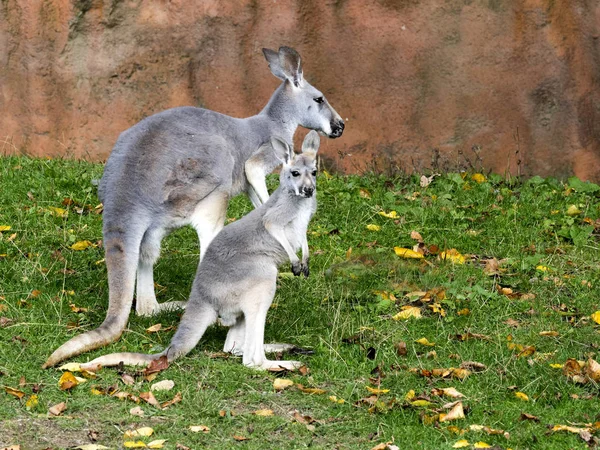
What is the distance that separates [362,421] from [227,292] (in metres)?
1.15

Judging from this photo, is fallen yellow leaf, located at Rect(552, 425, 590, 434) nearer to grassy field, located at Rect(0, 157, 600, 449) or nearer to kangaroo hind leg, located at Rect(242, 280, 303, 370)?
grassy field, located at Rect(0, 157, 600, 449)

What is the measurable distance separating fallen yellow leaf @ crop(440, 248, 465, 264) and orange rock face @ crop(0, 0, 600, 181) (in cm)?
240

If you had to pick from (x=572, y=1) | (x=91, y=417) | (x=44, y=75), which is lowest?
(x=91, y=417)

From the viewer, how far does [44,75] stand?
1023 centimetres

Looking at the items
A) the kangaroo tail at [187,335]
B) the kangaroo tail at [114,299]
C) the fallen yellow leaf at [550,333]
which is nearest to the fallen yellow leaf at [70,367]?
the kangaroo tail at [114,299]

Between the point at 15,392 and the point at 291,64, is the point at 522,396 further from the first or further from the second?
the point at 291,64

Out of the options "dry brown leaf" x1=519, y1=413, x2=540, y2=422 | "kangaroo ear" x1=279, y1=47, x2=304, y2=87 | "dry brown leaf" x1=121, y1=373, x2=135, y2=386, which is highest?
"kangaroo ear" x1=279, y1=47, x2=304, y2=87

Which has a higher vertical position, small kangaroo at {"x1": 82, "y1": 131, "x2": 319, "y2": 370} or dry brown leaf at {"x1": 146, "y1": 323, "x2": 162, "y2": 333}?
small kangaroo at {"x1": 82, "y1": 131, "x2": 319, "y2": 370}

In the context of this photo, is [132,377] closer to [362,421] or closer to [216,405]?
[216,405]

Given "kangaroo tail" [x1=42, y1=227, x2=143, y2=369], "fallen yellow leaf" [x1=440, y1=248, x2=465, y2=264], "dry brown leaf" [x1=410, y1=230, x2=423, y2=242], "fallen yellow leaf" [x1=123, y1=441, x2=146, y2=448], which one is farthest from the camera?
"dry brown leaf" [x1=410, y1=230, x2=423, y2=242]

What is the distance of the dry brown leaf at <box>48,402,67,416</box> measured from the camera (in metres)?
5.02

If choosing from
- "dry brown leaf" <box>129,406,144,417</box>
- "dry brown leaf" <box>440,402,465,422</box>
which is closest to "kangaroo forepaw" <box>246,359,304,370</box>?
"dry brown leaf" <box>129,406,144,417</box>

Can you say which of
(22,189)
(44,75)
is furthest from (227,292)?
(44,75)

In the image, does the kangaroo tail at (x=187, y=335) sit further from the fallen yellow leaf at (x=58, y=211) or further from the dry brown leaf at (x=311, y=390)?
the fallen yellow leaf at (x=58, y=211)
